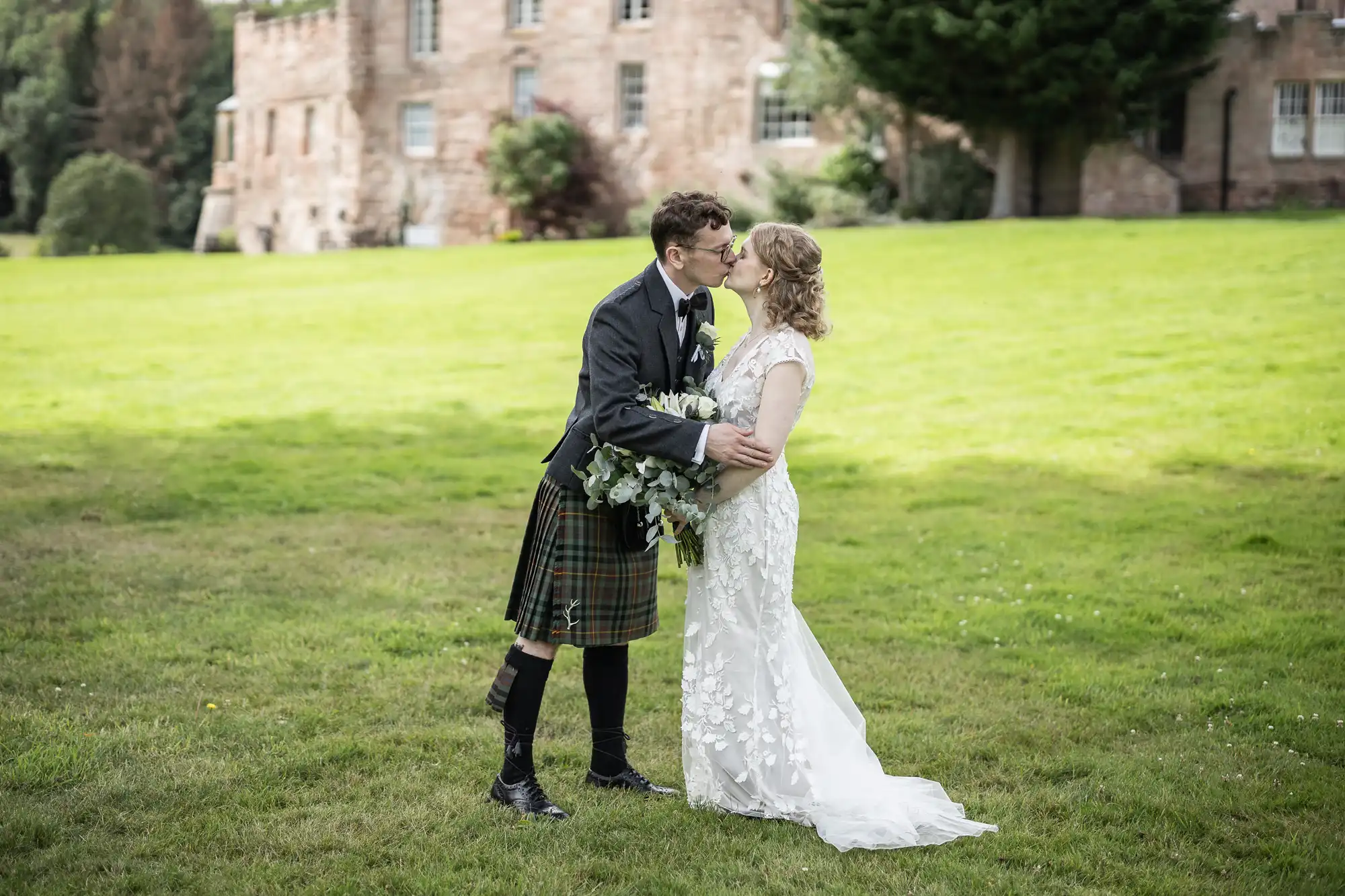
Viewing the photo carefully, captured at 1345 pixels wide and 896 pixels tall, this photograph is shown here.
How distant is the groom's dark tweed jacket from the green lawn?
2.36ft

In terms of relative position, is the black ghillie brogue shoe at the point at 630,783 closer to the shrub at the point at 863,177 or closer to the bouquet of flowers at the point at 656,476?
the bouquet of flowers at the point at 656,476

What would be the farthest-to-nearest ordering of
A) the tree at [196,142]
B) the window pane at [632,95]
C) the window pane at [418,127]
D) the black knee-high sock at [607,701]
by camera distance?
the tree at [196,142], the window pane at [418,127], the window pane at [632,95], the black knee-high sock at [607,701]

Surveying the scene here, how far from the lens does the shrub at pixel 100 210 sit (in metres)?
45.0

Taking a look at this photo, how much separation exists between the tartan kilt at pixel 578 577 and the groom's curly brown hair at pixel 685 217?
997mm

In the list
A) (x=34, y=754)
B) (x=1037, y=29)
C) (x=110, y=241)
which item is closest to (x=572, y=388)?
(x=34, y=754)

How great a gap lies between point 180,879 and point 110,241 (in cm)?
4619

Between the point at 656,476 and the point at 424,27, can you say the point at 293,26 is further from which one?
the point at 656,476

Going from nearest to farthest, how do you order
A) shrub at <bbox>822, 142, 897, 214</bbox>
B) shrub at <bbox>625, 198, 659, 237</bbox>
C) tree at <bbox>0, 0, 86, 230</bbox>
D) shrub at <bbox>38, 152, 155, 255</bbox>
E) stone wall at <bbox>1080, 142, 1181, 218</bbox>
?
stone wall at <bbox>1080, 142, 1181, 218</bbox>, shrub at <bbox>822, 142, 897, 214</bbox>, shrub at <bbox>625, 198, 659, 237</bbox>, shrub at <bbox>38, 152, 155, 255</bbox>, tree at <bbox>0, 0, 86, 230</bbox>

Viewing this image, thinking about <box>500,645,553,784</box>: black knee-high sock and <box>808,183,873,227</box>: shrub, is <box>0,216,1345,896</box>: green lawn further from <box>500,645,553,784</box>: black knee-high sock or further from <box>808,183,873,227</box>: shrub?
<box>808,183,873,227</box>: shrub

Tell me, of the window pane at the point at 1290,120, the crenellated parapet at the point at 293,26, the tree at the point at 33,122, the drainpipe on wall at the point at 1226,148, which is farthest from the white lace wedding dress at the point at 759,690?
the tree at the point at 33,122

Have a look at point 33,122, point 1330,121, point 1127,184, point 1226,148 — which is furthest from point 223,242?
point 1330,121

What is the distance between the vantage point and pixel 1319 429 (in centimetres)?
1259

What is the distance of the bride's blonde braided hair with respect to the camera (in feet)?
15.8

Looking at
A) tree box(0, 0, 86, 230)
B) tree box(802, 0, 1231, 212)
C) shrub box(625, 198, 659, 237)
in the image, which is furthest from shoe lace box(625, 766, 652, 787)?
tree box(0, 0, 86, 230)
